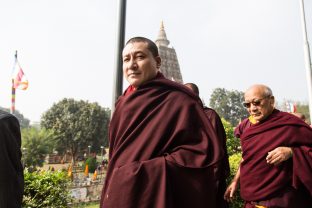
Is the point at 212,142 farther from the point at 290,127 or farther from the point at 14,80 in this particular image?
the point at 14,80

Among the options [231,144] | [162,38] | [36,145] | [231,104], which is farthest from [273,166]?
[231,104]

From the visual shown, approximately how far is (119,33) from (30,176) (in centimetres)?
207

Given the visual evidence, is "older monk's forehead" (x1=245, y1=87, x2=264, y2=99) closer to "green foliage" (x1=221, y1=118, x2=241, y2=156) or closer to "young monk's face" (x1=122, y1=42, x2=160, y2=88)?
"young monk's face" (x1=122, y1=42, x2=160, y2=88)

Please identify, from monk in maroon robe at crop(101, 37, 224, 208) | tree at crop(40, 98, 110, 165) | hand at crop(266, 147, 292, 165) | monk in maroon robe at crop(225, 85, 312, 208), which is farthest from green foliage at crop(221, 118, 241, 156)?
tree at crop(40, 98, 110, 165)

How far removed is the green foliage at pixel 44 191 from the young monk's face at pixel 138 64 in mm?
2146

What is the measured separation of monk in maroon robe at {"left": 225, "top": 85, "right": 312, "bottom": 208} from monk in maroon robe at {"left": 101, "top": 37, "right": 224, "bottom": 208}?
1.03 m

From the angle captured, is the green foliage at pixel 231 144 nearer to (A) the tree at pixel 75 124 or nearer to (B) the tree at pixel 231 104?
(A) the tree at pixel 75 124

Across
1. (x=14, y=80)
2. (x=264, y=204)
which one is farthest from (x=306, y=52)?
(x=14, y=80)

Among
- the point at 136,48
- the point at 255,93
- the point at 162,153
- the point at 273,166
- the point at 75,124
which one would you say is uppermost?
the point at 75,124

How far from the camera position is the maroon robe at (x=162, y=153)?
1505 millimetres

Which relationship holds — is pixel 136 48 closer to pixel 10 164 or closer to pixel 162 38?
pixel 10 164

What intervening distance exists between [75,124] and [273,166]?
38338 millimetres

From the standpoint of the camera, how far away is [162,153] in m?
1.62

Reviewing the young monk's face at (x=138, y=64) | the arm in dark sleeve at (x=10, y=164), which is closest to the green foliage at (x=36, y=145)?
the arm in dark sleeve at (x=10, y=164)
